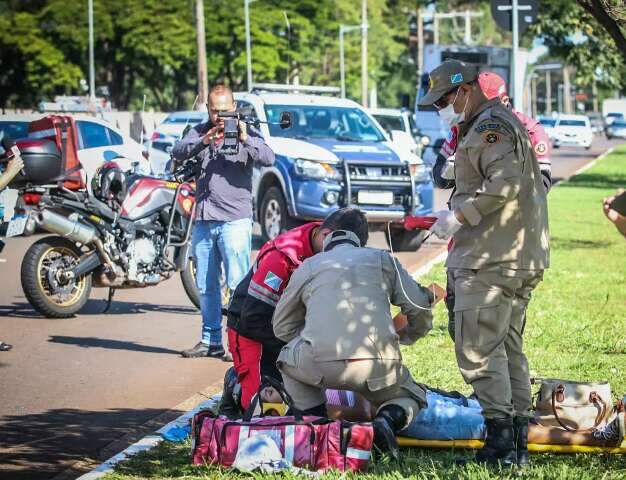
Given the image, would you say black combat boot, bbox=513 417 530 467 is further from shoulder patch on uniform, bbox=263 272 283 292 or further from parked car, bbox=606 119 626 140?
parked car, bbox=606 119 626 140

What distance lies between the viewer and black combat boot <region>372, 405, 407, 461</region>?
5977mm

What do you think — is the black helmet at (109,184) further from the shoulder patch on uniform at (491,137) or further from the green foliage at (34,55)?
the green foliage at (34,55)

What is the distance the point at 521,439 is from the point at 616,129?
288 feet

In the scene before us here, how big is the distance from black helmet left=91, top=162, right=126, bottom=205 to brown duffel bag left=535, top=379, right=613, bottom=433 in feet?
20.4

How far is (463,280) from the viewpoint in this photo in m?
5.79

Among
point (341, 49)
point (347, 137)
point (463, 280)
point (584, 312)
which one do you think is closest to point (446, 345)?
point (584, 312)

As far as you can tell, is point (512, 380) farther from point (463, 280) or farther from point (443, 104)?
point (443, 104)

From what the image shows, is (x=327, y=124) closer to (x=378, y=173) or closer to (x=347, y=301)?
(x=378, y=173)

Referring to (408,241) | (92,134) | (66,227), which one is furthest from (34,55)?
(66,227)

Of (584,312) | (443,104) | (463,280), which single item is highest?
(443,104)

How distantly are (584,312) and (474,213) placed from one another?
5.61 meters

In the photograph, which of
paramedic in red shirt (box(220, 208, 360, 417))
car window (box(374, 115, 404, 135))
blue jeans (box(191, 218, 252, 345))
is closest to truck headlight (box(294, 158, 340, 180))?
blue jeans (box(191, 218, 252, 345))

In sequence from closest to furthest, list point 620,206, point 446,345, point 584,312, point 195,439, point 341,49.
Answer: point 620,206, point 195,439, point 446,345, point 584,312, point 341,49

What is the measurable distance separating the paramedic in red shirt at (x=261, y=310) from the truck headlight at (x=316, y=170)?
30.2ft
